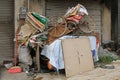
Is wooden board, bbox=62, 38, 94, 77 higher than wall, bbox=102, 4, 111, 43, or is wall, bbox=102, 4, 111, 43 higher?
wall, bbox=102, 4, 111, 43

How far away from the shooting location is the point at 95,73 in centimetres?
1005

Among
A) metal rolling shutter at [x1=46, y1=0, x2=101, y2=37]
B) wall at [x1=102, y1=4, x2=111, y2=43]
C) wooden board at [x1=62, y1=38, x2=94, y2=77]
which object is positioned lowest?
wooden board at [x1=62, y1=38, x2=94, y2=77]

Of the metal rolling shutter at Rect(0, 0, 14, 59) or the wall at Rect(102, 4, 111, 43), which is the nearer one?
the metal rolling shutter at Rect(0, 0, 14, 59)

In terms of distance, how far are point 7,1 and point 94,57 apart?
12.9 feet

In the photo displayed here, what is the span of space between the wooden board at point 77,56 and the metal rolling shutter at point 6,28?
2839 mm

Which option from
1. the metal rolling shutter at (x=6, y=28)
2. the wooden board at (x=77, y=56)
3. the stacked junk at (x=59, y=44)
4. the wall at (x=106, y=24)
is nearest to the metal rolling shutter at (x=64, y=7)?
the stacked junk at (x=59, y=44)

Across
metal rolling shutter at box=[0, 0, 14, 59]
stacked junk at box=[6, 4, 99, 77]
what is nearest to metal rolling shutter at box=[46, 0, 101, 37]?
stacked junk at box=[6, 4, 99, 77]

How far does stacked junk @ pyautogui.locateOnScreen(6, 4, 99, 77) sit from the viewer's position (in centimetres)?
1015

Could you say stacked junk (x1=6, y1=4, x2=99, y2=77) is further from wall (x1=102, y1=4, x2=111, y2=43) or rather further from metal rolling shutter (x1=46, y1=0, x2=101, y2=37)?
wall (x1=102, y1=4, x2=111, y2=43)

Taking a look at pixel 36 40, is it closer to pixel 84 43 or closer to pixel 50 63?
pixel 50 63

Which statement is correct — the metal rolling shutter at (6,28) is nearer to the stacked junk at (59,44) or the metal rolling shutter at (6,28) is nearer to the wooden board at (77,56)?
the stacked junk at (59,44)

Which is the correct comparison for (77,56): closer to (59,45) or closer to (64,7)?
(59,45)

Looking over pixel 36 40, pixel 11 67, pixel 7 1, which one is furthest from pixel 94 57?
pixel 7 1

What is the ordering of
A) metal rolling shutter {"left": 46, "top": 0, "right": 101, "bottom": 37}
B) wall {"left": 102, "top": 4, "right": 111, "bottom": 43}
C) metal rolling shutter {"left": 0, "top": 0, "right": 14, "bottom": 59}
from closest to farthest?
metal rolling shutter {"left": 46, "top": 0, "right": 101, "bottom": 37}, metal rolling shutter {"left": 0, "top": 0, "right": 14, "bottom": 59}, wall {"left": 102, "top": 4, "right": 111, "bottom": 43}
